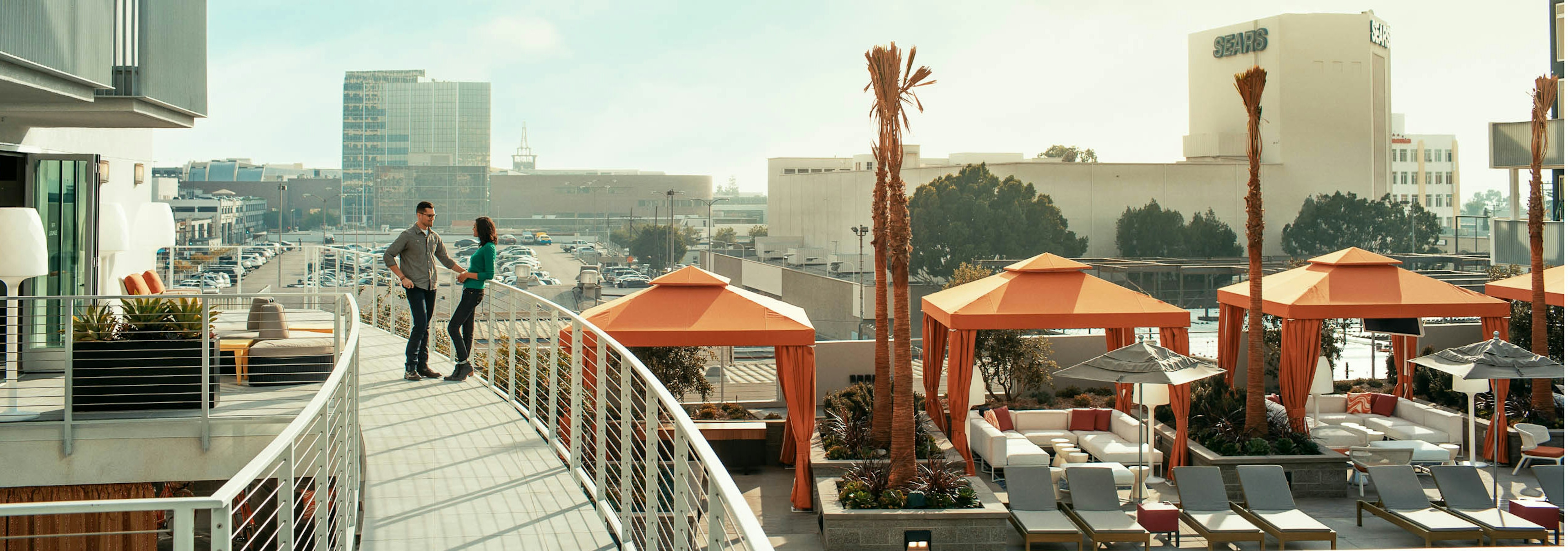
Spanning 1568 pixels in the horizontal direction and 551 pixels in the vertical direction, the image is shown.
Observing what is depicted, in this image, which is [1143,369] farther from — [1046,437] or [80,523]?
[80,523]

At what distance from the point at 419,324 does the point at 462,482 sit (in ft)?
10.2

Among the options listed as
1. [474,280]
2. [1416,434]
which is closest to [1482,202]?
[1416,434]

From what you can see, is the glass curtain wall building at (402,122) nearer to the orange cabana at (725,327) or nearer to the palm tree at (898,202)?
the orange cabana at (725,327)

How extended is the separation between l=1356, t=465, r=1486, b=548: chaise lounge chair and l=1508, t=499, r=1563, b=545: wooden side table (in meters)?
0.55

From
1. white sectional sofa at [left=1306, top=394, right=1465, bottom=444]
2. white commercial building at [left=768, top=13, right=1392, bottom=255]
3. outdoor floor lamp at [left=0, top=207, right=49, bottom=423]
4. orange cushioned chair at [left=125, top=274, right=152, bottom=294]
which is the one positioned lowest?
white sectional sofa at [left=1306, top=394, right=1465, bottom=444]

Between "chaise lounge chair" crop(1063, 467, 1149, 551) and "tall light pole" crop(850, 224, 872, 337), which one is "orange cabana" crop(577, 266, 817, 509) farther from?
"tall light pole" crop(850, 224, 872, 337)

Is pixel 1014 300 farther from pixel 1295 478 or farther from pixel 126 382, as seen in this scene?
pixel 126 382

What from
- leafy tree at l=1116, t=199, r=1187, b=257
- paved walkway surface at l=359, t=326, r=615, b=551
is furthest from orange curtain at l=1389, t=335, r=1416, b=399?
leafy tree at l=1116, t=199, r=1187, b=257

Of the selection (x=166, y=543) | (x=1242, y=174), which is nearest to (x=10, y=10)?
(x=166, y=543)

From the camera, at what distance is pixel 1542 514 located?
949cm

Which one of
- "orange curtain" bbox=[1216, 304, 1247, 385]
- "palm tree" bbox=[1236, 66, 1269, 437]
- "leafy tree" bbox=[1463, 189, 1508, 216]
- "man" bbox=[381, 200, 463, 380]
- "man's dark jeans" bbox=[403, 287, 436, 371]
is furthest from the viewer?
"leafy tree" bbox=[1463, 189, 1508, 216]

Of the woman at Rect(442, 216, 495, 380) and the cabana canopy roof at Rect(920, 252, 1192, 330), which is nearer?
the woman at Rect(442, 216, 495, 380)

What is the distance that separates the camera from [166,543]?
749 centimetres

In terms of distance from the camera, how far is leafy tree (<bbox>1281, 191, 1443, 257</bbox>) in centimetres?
6844
